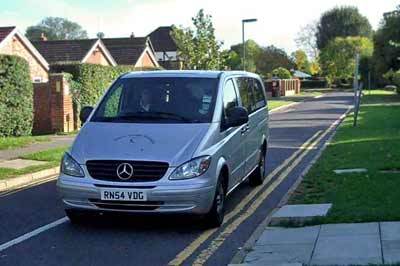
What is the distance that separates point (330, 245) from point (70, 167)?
3129 mm

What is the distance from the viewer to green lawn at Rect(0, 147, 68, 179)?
41.5ft

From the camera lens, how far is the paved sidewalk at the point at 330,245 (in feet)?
20.3

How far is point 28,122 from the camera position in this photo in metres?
22.5

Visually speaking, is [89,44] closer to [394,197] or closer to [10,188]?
[10,188]

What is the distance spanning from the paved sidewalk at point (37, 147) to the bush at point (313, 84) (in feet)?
274

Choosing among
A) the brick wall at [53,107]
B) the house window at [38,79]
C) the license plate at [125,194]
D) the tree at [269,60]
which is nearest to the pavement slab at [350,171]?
the license plate at [125,194]

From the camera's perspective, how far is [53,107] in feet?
79.6

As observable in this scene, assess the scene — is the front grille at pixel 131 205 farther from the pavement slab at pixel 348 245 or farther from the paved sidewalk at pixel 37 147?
the paved sidewalk at pixel 37 147

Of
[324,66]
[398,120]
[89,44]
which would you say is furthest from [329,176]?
[324,66]

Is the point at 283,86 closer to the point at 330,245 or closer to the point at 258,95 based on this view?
the point at 258,95

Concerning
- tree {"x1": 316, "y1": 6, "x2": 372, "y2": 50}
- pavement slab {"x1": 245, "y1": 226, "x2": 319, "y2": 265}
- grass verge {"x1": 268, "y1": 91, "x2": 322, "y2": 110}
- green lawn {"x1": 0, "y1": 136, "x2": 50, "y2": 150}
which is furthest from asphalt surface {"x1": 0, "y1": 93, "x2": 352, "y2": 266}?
tree {"x1": 316, "y1": 6, "x2": 372, "y2": 50}

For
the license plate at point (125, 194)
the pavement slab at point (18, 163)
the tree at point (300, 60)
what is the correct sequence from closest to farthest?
the license plate at point (125, 194)
the pavement slab at point (18, 163)
the tree at point (300, 60)

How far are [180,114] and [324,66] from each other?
94.5 metres

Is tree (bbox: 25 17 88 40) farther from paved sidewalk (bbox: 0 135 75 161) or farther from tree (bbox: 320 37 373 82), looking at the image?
paved sidewalk (bbox: 0 135 75 161)
